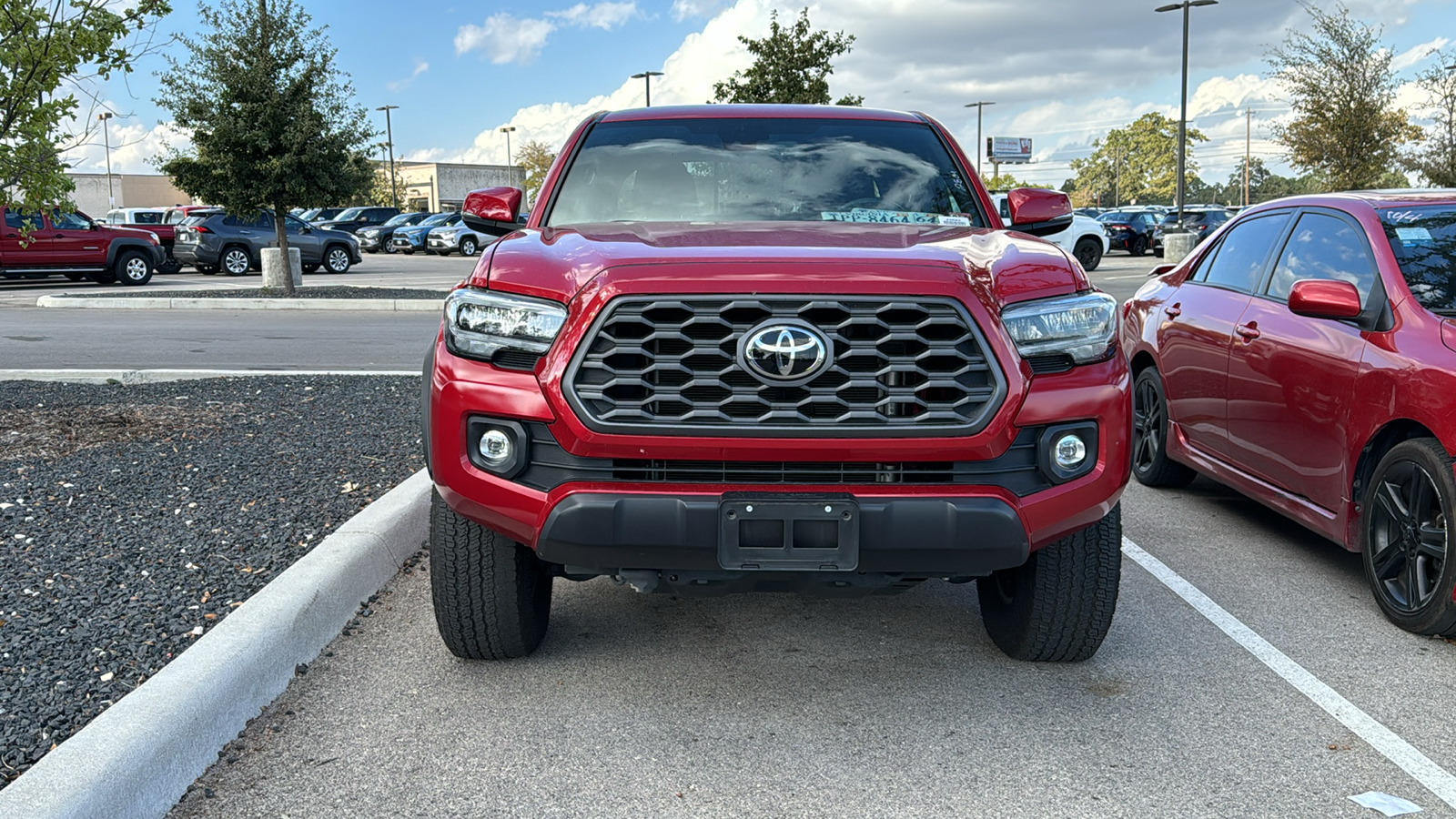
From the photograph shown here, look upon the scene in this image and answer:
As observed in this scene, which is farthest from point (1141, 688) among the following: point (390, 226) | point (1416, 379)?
point (390, 226)

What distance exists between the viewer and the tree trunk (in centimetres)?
Answer: 2023

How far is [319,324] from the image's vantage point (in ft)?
53.0

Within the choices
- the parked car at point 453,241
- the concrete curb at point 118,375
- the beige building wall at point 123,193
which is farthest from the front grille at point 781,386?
the beige building wall at point 123,193

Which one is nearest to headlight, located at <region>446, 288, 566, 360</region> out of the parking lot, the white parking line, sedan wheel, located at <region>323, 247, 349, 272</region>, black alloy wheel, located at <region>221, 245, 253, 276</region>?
the parking lot

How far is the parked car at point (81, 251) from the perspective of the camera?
2433 cm

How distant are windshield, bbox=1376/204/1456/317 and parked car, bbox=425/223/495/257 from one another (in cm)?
3719

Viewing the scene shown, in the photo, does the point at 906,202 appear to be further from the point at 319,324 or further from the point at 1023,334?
the point at 319,324

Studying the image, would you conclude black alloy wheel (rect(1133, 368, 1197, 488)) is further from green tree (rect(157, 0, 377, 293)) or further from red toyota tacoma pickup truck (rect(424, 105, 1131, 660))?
green tree (rect(157, 0, 377, 293))

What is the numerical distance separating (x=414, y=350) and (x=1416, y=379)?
10.4 metres

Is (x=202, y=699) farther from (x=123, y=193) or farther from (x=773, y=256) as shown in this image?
(x=123, y=193)

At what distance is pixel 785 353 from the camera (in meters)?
3.14

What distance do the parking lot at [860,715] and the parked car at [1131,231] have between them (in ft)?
117

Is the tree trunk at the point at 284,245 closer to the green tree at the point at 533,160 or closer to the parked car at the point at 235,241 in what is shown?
the parked car at the point at 235,241

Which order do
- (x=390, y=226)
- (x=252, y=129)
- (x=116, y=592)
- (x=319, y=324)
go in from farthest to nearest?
(x=390, y=226) → (x=252, y=129) → (x=319, y=324) → (x=116, y=592)
